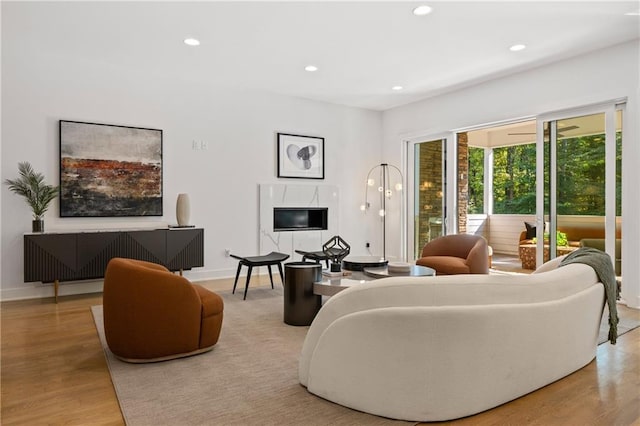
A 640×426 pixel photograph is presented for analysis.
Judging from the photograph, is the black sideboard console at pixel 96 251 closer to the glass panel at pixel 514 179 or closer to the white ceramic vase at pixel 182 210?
the white ceramic vase at pixel 182 210

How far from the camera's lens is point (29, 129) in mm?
4730

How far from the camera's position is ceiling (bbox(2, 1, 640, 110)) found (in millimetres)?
3678

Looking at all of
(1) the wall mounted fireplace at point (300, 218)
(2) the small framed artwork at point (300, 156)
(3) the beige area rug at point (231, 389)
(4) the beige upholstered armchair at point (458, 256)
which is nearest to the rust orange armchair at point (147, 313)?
(3) the beige area rug at point (231, 389)

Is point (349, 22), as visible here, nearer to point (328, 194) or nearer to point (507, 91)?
point (507, 91)

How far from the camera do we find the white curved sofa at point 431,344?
2.01m

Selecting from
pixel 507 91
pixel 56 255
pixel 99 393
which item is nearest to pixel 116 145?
Result: pixel 56 255

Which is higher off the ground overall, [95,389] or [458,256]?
[458,256]

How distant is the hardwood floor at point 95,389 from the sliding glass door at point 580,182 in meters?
1.47

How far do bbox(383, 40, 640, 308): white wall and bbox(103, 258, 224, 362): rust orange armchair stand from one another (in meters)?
4.45

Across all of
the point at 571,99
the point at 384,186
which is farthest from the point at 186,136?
the point at 571,99

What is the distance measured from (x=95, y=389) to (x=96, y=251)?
8.34 ft

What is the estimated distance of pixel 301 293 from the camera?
3.67 m

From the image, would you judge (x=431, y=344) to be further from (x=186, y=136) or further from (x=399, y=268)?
(x=186, y=136)

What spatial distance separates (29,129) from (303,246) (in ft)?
13.0
